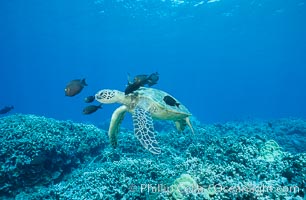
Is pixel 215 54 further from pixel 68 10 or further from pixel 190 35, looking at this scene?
pixel 68 10

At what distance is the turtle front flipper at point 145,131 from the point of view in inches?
173

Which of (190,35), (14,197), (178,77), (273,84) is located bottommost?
(14,197)

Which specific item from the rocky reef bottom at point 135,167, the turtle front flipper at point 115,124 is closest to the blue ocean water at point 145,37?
the turtle front flipper at point 115,124

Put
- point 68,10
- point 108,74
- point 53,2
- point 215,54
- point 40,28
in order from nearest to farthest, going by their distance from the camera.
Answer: point 53,2
point 68,10
point 40,28
point 215,54
point 108,74

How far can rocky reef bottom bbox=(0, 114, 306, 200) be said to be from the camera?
11.0 feet

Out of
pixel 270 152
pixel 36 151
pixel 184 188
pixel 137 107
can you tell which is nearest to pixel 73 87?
pixel 137 107

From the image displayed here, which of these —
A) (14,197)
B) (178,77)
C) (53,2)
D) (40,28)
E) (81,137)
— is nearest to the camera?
(14,197)

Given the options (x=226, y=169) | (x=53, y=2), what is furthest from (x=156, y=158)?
(x=53, y=2)

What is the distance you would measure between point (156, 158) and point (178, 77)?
14013 cm

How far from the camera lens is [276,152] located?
15.9ft

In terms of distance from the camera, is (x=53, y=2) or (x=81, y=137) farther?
(x=53, y=2)

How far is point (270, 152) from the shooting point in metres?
4.90

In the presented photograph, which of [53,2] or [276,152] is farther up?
[53,2]

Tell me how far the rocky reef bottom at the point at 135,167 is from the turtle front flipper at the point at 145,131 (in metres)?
0.63
